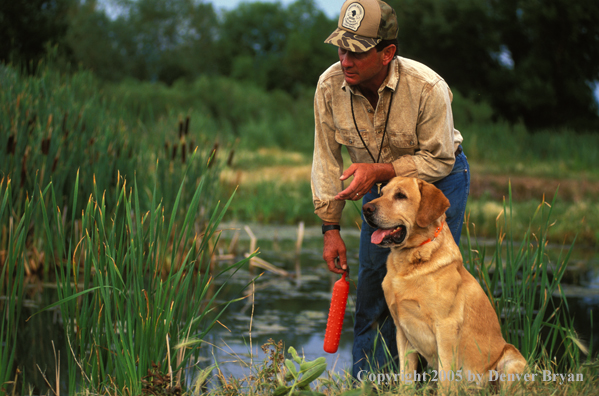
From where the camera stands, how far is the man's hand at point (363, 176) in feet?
10.8

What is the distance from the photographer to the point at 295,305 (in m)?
6.30

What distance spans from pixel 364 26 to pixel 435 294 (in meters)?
1.41

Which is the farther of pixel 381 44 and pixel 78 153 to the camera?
pixel 78 153

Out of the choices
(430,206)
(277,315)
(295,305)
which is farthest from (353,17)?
(295,305)

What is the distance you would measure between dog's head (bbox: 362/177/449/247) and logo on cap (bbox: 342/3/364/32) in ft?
2.78

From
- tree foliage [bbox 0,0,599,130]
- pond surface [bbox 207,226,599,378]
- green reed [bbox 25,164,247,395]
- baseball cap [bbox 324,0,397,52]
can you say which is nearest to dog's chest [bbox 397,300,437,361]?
pond surface [bbox 207,226,599,378]

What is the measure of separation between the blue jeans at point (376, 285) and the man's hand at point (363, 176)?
35 cm

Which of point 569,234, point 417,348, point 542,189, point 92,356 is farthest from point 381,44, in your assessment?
point 542,189

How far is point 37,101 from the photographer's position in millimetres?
5957

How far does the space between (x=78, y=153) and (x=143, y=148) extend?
27.5 inches

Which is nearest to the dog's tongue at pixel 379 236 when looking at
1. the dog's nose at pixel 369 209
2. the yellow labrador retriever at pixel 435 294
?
the yellow labrador retriever at pixel 435 294

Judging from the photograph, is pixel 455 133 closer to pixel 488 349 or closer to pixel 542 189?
pixel 488 349

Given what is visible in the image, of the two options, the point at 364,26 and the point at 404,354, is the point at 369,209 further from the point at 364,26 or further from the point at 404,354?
the point at 364,26

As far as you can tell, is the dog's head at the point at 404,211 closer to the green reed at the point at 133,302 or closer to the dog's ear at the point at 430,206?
the dog's ear at the point at 430,206
